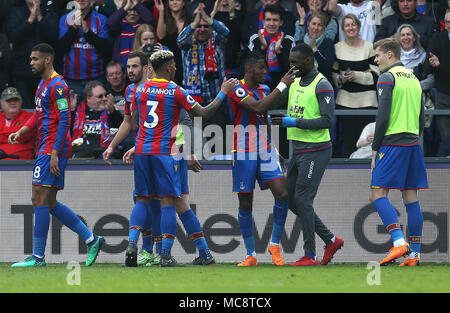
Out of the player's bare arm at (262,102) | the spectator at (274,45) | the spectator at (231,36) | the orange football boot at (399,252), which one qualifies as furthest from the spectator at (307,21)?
the orange football boot at (399,252)

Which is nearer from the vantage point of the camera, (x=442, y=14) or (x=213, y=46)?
(x=213, y=46)

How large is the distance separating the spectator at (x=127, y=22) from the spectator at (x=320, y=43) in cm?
234

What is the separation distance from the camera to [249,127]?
419 inches

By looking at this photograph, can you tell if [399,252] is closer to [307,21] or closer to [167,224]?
[167,224]

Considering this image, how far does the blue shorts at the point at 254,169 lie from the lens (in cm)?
1055

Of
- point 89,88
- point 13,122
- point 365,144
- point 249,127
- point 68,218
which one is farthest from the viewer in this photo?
point 89,88

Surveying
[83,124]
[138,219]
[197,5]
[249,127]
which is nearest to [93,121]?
[83,124]

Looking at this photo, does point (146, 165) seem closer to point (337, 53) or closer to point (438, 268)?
point (438, 268)

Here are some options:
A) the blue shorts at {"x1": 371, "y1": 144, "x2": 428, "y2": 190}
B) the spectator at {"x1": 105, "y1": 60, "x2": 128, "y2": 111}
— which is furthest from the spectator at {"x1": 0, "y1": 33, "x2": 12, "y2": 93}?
the blue shorts at {"x1": 371, "y1": 144, "x2": 428, "y2": 190}

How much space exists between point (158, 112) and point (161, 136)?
26 cm

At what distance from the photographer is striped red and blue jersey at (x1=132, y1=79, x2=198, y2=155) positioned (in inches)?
388

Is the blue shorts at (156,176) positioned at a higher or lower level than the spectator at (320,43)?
lower

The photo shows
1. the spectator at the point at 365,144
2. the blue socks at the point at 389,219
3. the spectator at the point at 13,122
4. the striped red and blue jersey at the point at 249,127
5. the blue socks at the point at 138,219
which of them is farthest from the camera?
the spectator at the point at 13,122

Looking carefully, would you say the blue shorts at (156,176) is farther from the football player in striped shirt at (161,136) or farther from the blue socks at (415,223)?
the blue socks at (415,223)
